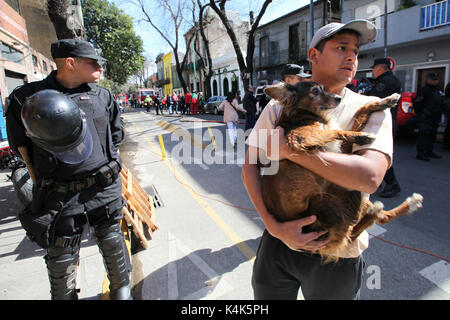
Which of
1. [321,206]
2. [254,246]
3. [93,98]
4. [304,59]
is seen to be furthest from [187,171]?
[304,59]

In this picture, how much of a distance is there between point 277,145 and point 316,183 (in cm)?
30

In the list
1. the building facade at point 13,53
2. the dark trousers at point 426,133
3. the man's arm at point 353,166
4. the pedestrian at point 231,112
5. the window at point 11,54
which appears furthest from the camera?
the window at point 11,54

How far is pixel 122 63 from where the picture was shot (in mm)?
30578

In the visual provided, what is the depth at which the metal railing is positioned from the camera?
13016 millimetres

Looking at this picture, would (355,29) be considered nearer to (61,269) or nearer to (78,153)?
(78,153)

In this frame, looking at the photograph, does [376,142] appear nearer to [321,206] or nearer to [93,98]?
[321,206]

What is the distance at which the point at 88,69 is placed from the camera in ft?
7.33

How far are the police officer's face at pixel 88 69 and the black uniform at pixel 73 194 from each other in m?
0.10

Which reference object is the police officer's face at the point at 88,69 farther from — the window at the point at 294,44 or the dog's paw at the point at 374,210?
the window at the point at 294,44

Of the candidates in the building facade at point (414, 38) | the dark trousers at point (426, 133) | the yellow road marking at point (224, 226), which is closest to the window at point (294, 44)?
the building facade at point (414, 38)

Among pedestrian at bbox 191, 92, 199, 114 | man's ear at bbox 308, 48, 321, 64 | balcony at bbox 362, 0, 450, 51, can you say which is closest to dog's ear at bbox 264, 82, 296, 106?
man's ear at bbox 308, 48, 321, 64

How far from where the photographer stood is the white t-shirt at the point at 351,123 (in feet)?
4.00

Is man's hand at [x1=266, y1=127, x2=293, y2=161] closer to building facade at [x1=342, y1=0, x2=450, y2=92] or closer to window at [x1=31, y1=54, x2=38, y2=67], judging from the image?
building facade at [x1=342, y1=0, x2=450, y2=92]
